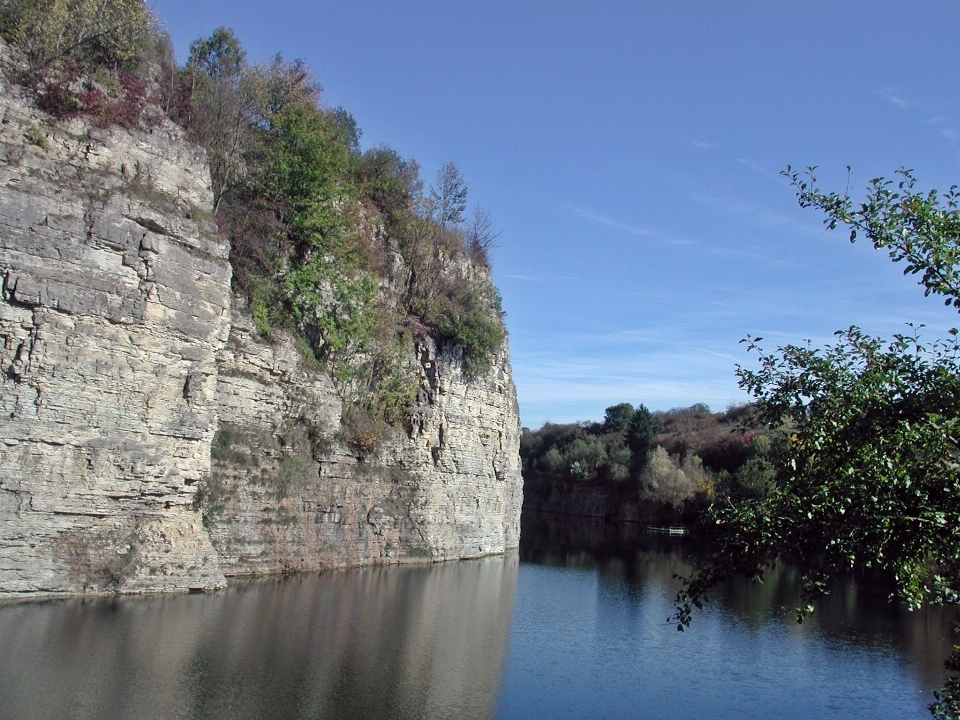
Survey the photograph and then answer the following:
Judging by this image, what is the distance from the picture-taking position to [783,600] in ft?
88.1

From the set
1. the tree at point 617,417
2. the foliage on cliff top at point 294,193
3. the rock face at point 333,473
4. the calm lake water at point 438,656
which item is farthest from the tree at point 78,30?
the tree at point 617,417

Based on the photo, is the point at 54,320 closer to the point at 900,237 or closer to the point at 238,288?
the point at 238,288

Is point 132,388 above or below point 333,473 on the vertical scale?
above

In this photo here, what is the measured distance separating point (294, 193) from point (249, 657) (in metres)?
16.5

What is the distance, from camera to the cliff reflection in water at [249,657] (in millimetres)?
10633

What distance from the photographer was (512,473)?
39.5m

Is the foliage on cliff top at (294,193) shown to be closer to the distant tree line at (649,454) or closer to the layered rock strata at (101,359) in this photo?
the layered rock strata at (101,359)

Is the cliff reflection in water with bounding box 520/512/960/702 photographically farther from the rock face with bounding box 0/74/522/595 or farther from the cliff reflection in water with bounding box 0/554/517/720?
the rock face with bounding box 0/74/522/595

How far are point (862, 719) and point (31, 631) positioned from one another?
1458 centimetres

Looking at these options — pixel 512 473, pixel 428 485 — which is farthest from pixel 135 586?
pixel 512 473

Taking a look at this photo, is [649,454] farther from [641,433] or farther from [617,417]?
[617,417]

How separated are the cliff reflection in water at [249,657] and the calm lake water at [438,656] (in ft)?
0.14

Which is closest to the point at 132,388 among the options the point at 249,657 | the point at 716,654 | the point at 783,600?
the point at 249,657

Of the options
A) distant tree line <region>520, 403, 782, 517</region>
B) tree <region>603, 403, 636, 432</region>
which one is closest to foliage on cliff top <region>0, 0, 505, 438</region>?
distant tree line <region>520, 403, 782, 517</region>
